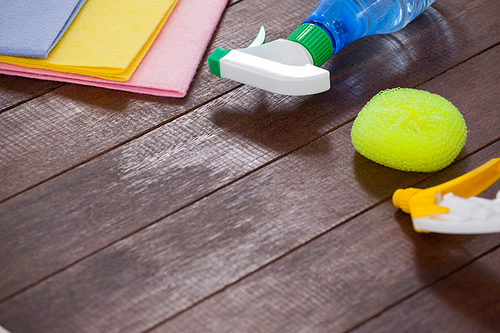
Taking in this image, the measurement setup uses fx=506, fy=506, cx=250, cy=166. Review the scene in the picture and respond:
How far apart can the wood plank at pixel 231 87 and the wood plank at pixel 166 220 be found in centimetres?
3

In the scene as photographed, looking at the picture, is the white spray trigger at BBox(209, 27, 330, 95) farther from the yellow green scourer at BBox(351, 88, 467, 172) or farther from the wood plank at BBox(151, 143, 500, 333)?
the wood plank at BBox(151, 143, 500, 333)

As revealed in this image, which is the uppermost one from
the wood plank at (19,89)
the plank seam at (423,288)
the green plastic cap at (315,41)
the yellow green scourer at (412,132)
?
the green plastic cap at (315,41)

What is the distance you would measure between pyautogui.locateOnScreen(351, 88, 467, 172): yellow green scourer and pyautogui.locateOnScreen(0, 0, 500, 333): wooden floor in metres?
0.03

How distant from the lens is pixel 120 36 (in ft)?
2.89

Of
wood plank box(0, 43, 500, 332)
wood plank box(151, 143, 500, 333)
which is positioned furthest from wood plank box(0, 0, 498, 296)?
wood plank box(151, 143, 500, 333)

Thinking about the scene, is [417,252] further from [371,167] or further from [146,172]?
[146,172]

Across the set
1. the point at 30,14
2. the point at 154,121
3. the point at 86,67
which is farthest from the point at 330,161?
the point at 30,14

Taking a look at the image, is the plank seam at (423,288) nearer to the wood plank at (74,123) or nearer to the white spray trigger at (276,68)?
the white spray trigger at (276,68)

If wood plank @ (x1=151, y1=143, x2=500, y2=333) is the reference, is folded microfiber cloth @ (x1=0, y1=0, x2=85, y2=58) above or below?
above

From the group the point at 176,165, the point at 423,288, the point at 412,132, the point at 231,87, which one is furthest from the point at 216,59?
the point at 423,288

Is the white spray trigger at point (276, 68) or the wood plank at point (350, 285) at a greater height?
the white spray trigger at point (276, 68)

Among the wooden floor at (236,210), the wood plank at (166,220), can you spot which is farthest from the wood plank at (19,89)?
the wood plank at (166,220)

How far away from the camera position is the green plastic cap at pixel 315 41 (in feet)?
2.51

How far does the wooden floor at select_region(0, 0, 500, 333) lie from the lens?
21.9 inches
